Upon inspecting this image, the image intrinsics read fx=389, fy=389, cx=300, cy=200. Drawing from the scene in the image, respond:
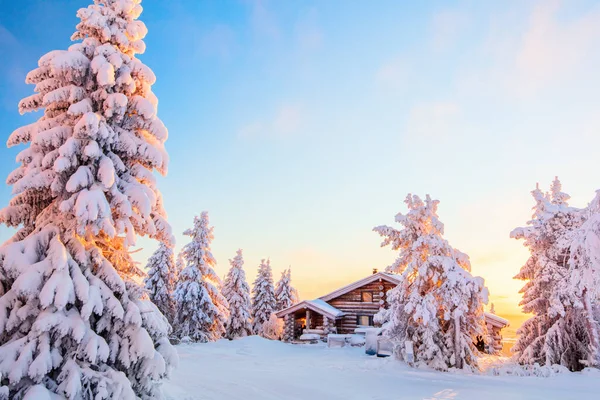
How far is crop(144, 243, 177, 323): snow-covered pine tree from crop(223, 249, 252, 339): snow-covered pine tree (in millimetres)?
8230

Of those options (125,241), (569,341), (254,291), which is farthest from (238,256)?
(125,241)

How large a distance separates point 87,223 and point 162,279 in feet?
114

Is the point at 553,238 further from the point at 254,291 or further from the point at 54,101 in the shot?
the point at 254,291

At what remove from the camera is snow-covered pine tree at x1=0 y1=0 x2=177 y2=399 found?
8211 mm

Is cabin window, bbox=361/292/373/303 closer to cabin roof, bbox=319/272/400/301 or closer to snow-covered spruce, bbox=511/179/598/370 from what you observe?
cabin roof, bbox=319/272/400/301

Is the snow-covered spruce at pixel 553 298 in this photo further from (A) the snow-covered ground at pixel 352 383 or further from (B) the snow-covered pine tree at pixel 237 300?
(B) the snow-covered pine tree at pixel 237 300

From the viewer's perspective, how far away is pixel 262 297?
5834 cm

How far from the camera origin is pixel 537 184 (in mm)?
22844

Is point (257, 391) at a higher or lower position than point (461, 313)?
lower

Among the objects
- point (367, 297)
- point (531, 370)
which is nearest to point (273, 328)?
point (367, 297)

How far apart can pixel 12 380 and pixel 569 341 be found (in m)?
22.9

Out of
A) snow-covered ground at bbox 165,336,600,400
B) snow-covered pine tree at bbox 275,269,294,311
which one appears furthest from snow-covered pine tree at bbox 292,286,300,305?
snow-covered ground at bbox 165,336,600,400

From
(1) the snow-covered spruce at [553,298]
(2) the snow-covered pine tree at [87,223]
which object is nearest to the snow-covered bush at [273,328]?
(1) the snow-covered spruce at [553,298]

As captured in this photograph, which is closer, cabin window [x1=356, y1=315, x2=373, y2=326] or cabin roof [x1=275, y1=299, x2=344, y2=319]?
cabin roof [x1=275, y1=299, x2=344, y2=319]
